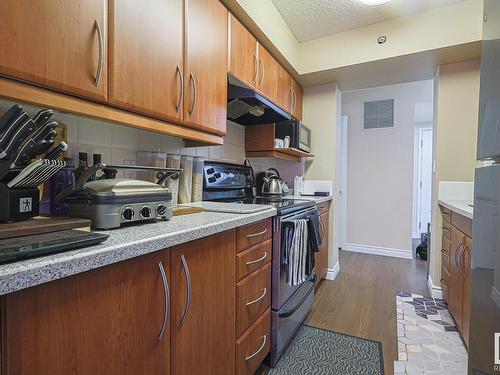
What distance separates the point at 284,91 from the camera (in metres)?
2.47

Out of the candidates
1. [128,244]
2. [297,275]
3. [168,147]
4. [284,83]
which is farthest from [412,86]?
[128,244]

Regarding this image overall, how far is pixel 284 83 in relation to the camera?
97.6 inches

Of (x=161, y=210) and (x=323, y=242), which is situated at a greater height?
(x=161, y=210)

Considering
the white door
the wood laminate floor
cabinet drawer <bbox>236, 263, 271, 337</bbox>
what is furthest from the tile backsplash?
the white door

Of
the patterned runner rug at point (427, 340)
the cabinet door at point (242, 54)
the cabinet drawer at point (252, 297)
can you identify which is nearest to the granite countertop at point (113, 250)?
the cabinet drawer at point (252, 297)

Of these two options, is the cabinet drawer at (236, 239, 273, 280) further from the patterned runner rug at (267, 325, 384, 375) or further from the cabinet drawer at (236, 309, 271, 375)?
the patterned runner rug at (267, 325, 384, 375)

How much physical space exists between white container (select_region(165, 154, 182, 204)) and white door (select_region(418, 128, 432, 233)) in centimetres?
482

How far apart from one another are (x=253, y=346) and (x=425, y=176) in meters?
4.90

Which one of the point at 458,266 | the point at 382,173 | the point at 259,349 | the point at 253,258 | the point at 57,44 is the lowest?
the point at 259,349

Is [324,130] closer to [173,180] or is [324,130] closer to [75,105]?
[173,180]

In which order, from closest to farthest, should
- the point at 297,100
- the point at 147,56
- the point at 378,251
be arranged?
the point at 147,56, the point at 297,100, the point at 378,251

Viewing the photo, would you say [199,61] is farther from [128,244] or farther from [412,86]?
[412,86]

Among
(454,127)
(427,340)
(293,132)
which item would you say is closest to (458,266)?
(427,340)

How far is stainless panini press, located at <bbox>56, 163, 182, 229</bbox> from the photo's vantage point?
802 millimetres
